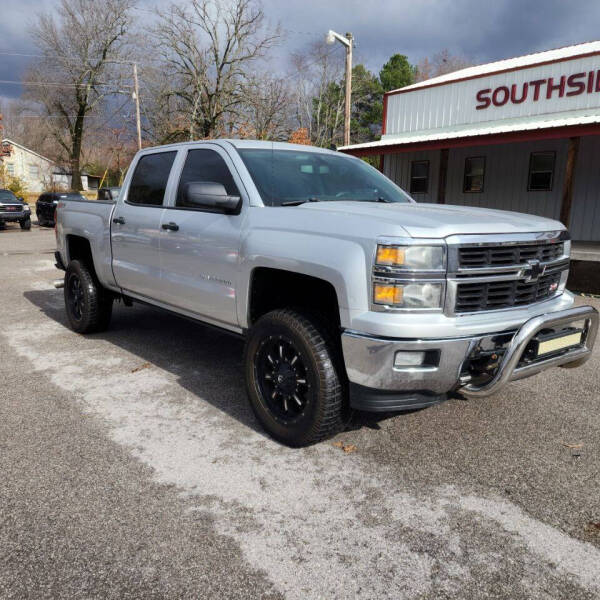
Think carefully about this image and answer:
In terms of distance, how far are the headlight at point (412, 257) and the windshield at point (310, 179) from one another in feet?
3.71

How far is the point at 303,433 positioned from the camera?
330 cm

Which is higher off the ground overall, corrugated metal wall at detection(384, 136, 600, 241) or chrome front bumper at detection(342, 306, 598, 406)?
corrugated metal wall at detection(384, 136, 600, 241)

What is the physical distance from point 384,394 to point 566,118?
44.6 ft

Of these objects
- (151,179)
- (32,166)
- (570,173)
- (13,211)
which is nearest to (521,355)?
(151,179)

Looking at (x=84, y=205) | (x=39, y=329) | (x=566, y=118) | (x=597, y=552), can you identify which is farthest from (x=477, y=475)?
(x=566, y=118)

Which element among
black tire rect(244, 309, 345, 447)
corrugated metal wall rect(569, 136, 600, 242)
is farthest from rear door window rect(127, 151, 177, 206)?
corrugated metal wall rect(569, 136, 600, 242)

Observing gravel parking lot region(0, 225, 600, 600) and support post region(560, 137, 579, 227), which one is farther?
support post region(560, 137, 579, 227)

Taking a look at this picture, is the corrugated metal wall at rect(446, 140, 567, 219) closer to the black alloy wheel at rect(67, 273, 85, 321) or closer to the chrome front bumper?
the black alloy wheel at rect(67, 273, 85, 321)

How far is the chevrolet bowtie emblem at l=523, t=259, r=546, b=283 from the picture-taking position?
10.3 feet

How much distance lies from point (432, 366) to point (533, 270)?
91 cm

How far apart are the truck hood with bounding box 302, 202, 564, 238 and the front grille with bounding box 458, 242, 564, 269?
0.10 metres

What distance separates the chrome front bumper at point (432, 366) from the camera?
2.84m

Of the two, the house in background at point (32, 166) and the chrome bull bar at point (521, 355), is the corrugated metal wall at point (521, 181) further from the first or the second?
the house in background at point (32, 166)

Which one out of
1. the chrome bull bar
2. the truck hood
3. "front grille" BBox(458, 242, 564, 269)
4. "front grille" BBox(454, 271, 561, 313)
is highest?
the truck hood
